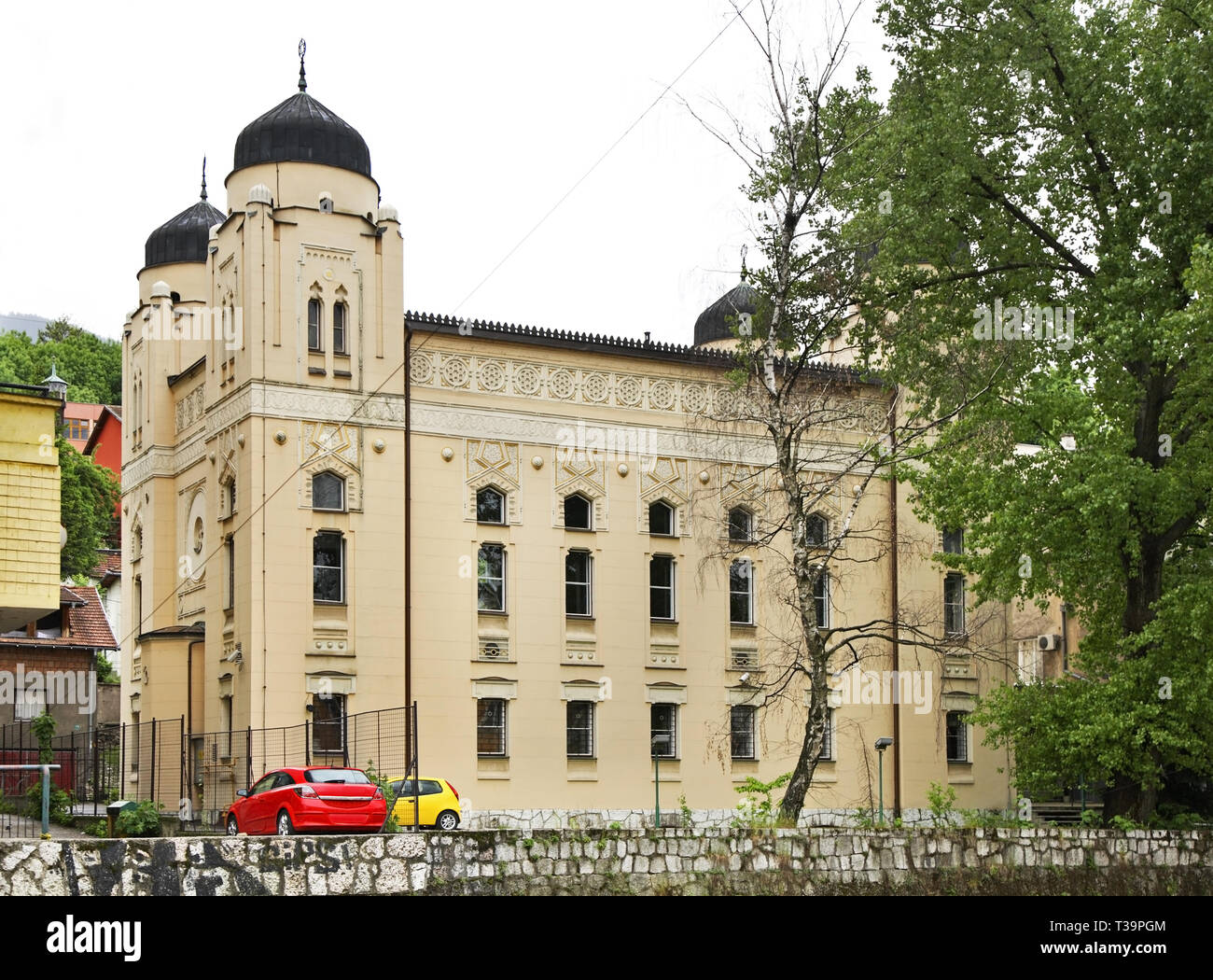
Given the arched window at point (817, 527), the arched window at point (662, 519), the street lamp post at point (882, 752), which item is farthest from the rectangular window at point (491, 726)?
the arched window at point (817, 527)

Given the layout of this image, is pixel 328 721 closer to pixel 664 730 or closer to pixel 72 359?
pixel 664 730

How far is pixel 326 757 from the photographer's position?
33.8 meters

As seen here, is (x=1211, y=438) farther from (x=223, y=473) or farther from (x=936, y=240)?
(x=223, y=473)

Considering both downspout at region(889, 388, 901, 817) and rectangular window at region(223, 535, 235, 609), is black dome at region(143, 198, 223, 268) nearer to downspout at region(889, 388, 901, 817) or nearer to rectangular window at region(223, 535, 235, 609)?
rectangular window at region(223, 535, 235, 609)

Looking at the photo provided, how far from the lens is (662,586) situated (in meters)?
39.0

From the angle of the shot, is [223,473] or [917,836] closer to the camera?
[917,836]

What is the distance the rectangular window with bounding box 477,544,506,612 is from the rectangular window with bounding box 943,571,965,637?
→ 1327cm

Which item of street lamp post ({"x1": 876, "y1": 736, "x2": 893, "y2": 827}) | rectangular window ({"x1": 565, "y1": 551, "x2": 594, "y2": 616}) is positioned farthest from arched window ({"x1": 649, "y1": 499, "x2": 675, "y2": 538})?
street lamp post ({"x1": 876, "y1": 736, "x2": 893, "y2": 827})

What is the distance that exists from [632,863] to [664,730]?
19.4 metres

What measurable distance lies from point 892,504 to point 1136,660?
16.0 metres

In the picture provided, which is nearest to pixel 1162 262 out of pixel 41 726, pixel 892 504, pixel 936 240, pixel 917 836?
pixel 936 240

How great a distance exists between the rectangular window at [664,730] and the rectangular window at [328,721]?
→ 26.2 feet

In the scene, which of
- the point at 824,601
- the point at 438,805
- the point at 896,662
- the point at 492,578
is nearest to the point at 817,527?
the point at 824,601

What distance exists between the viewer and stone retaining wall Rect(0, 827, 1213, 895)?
1495cm
